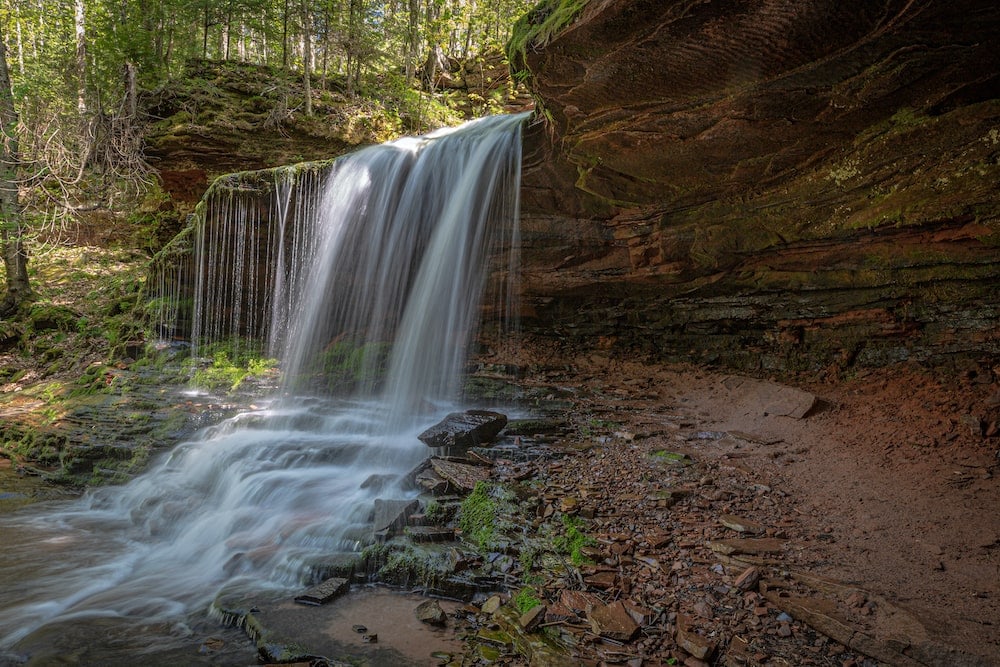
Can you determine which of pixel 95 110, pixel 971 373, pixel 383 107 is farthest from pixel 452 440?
pixel 95 110

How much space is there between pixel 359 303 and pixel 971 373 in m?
8.51

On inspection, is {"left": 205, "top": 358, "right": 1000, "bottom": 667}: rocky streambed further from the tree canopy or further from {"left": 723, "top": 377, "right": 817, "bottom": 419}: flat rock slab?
the tree canopy

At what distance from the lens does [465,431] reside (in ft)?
19.3

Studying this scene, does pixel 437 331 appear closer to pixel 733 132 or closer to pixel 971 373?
pixel 733 132

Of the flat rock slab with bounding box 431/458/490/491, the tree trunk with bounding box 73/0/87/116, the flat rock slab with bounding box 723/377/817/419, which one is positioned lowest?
the flat rock slab with bounding box 431/458/490/491

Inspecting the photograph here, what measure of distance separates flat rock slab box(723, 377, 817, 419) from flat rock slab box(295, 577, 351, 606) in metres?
5.02

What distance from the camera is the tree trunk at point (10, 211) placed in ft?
32.2

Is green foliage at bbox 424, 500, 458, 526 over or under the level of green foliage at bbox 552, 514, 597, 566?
under

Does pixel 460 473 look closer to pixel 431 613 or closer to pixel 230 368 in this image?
pixel 431 613

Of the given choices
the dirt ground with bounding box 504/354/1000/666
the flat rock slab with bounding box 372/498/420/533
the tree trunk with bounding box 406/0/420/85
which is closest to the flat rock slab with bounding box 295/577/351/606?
the flat rock slab with bounding box 372/498/420/533

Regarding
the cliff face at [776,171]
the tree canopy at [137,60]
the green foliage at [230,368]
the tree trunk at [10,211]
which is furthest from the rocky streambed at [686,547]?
the tree trunk at [10,211]

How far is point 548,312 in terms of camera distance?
9.40 m

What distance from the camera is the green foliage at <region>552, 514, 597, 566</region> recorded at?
379 centimetres

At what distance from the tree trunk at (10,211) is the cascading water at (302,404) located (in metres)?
3.72
